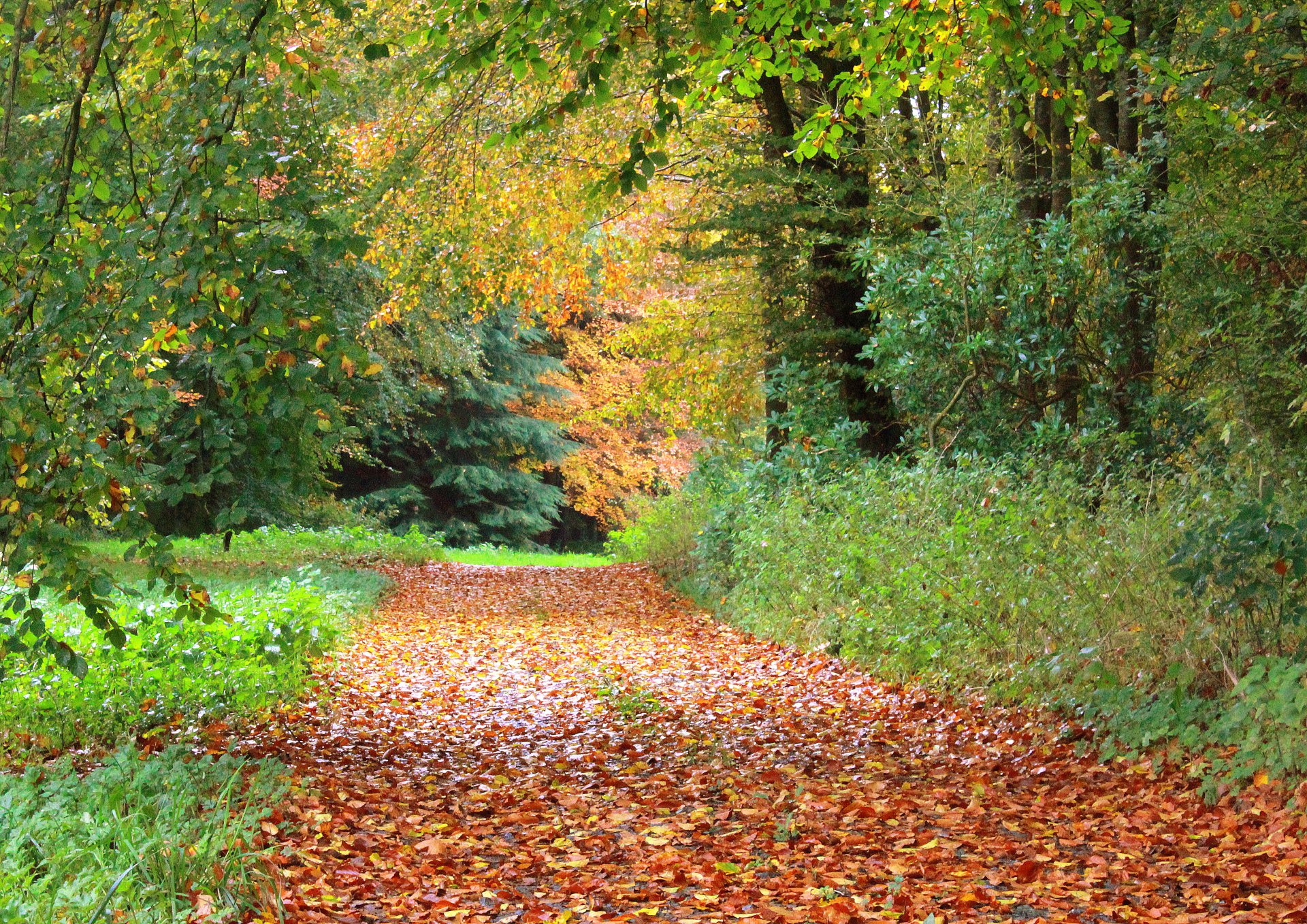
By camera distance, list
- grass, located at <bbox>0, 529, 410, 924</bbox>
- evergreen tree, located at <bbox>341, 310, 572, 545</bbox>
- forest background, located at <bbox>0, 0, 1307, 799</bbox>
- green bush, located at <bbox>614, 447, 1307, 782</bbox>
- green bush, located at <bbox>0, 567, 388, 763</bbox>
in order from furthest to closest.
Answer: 1. evergreen tree, located at <bbox>341, 310, 572, 545</bbox>
2. green bush, located at <bbox>0, 567, 388, 763</bbox>
3. green bush, located at <bbox>614, 447, 1307, 782</bbox>
4. forest background, located at <bbox>0, 0, 1307, 799</bbox>
5. grass, located at <bbox>0, 529, 410, 924</bbox>

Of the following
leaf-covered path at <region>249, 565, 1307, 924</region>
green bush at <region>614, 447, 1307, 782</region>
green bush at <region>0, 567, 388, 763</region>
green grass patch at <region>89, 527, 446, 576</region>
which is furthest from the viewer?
green grass patch at <region>89, 527, 446, 576</region>

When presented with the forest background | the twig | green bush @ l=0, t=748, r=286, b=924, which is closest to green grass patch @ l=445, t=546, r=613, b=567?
the forest background

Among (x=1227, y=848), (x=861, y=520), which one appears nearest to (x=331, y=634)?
(x=861, y=520)

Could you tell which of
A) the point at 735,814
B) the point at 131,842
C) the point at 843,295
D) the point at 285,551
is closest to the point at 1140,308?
the point at 843,295

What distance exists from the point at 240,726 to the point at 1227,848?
4.63 meters

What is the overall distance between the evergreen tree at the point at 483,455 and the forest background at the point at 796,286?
24.8 feet

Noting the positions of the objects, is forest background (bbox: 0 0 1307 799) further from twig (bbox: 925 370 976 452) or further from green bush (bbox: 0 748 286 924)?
green bush (bbox: 0 748 286 924)

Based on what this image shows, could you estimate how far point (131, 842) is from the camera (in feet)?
11.9

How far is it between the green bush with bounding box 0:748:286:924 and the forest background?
55cm

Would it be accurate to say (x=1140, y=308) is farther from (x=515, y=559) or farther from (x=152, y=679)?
(x=515, y=559)

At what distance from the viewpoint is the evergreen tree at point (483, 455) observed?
85.5 feet

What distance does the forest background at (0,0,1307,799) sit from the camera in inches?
162

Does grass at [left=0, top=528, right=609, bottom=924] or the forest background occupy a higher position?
the forest background

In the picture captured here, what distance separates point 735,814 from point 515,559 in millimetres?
16224
